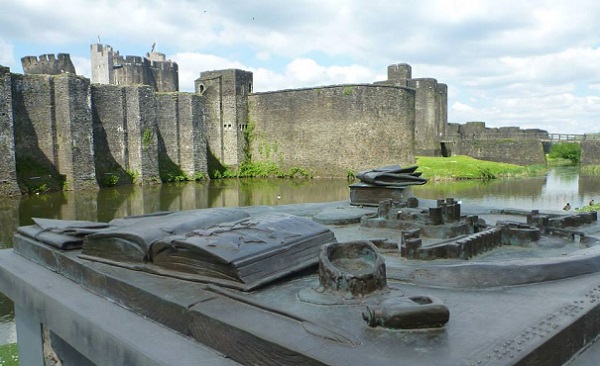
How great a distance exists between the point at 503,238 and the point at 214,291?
217cm

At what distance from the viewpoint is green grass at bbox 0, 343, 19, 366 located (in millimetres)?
5422

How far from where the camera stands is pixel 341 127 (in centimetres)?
3152

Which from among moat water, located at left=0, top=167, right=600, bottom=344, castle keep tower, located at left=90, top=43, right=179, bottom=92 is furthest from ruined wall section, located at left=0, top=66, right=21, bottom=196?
castle keep tower, located at left=90, top=43, right=179, bottom=92

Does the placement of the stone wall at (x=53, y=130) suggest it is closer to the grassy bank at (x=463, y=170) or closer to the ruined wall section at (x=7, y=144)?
the ruined wall section at (x=7, y=144)

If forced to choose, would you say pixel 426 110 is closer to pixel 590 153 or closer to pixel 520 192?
pixel 590 153

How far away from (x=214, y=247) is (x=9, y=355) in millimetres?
4327

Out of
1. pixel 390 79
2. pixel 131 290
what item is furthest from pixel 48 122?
pixel 390 79

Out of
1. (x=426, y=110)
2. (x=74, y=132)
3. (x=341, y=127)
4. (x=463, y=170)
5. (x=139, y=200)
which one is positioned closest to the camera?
(x=139, y=200)

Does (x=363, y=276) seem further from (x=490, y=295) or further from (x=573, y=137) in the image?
(x=573, y=137)

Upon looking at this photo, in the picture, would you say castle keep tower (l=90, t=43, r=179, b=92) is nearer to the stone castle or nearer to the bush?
the stone castle

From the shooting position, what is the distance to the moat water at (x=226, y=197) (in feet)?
50.2

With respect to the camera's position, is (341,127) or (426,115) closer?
(341,127)

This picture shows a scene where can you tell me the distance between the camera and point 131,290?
2.72 metres

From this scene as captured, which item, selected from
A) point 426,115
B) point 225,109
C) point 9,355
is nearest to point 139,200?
point 9,355
